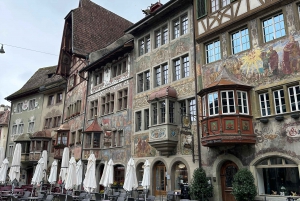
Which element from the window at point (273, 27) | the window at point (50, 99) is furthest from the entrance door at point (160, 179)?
the window at point (50, 99)

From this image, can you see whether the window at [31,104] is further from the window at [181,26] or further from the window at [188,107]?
the window at [188,107]

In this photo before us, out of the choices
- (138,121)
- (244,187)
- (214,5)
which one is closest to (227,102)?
(244,187)

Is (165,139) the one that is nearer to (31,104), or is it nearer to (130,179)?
(130,179)

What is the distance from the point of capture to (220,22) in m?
14.5

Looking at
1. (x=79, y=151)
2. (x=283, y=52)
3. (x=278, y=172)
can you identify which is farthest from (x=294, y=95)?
(x=79, y=151)

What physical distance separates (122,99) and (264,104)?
10803 millimetres

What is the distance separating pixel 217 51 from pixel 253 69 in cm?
243

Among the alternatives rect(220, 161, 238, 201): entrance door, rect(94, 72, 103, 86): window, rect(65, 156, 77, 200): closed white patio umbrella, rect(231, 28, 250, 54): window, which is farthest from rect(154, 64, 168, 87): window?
rect(94, 72, 103, 86): window

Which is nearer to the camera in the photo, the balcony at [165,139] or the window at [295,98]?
the window at [295,98]

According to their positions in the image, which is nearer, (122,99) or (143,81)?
(143,81)

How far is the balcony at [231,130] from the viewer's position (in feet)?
39.5

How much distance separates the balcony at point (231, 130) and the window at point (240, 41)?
10.9 feet

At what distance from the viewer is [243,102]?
1275cm

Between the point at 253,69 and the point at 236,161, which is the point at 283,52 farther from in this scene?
the point at 236,161
